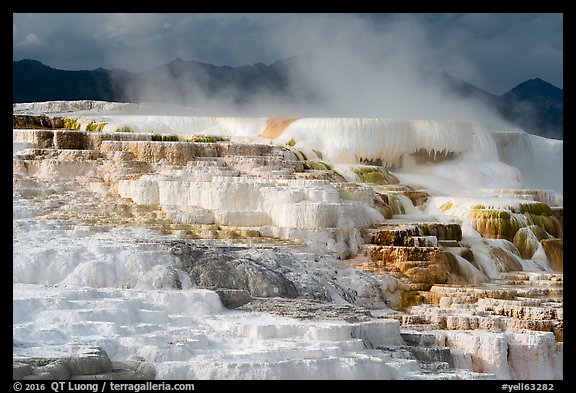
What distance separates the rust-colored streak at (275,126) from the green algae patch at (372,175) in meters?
2.50

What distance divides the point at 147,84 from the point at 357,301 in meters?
26.0

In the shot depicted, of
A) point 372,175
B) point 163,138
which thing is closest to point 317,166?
point 372,175

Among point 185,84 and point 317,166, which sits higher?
point 185,84

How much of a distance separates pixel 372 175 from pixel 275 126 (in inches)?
123

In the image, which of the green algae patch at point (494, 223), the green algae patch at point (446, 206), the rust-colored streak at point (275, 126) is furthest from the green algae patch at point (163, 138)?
the green algae patch at point (494, 223)

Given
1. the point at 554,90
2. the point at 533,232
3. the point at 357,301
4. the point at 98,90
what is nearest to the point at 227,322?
the point at 357,301

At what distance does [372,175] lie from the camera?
1822 cm

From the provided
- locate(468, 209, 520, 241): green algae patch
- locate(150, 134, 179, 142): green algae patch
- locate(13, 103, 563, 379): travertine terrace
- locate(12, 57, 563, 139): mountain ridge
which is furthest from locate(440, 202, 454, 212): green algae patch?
locate(12, 57, 563, 139): mountain ridge

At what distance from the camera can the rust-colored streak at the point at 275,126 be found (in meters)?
20.4

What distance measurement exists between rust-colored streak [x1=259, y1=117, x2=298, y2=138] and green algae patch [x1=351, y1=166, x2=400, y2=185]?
2500mm

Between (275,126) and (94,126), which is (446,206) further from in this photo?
(94,126)

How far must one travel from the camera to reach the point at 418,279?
44.7 feet

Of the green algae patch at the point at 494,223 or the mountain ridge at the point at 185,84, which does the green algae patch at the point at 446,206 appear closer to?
the green algae patch at the point at 494,223
